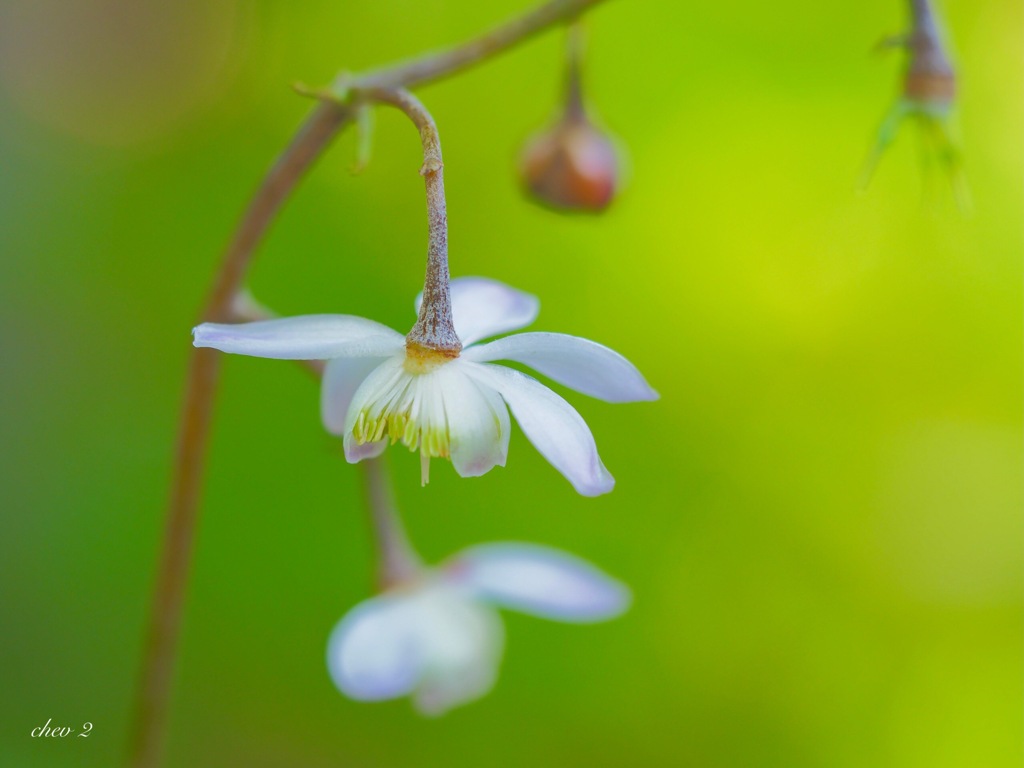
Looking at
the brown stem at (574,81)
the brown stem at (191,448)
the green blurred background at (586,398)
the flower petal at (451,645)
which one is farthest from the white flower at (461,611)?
the green blurred background at (586,398)

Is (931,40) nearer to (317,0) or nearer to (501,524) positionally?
(501,524)

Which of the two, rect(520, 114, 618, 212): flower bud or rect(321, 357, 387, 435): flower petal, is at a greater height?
rect(520, 114, 618, 212): flower bud

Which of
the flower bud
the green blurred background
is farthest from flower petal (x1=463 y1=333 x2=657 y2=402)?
the green blurred background

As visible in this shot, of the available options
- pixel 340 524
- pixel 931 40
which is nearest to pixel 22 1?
pixel 340 524

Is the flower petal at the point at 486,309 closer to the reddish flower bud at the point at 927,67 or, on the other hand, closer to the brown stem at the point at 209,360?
the brown stem at the point at 209,360

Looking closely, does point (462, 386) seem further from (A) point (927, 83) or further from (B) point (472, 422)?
(A) point (927, 83)

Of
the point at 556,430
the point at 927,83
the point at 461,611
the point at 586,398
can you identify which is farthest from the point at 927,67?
the point at 586,398

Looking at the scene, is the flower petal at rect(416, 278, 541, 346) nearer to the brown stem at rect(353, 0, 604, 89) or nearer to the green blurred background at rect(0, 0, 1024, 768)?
the brown stem at rect(353, 0, 604, 89)
